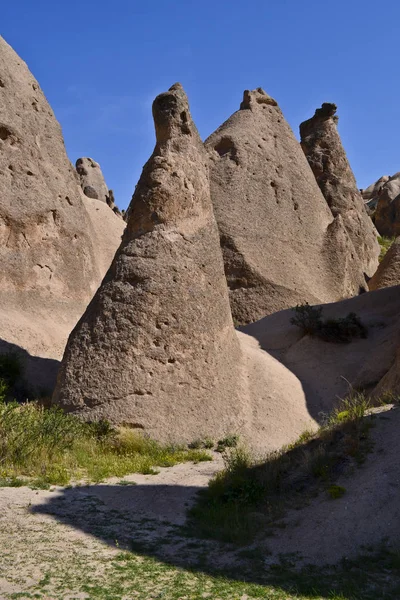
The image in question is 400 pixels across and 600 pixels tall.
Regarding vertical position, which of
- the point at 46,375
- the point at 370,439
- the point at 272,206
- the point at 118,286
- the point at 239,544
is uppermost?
the point at 272,206

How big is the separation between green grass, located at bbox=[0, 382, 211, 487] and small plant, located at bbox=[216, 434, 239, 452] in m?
0.39

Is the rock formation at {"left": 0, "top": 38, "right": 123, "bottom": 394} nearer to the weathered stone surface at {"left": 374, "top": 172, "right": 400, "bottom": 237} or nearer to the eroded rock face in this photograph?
the eroded rock face

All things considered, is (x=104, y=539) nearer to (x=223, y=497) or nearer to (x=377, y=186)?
(x=223, y=497)

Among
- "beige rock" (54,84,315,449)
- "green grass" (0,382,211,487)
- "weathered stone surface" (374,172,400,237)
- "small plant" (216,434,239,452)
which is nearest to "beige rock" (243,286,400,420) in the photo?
"beige rock" (54,84,315,449)

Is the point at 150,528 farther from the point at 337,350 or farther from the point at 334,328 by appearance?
the point at 334,328

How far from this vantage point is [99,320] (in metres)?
9.91

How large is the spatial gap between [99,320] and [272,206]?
1057 cm

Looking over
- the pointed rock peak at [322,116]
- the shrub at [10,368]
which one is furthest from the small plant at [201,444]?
the pointed rock peak at [322,116]

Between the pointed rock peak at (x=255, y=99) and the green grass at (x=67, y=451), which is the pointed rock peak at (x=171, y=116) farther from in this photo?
the pointed rock peak at (x=255, y=99)

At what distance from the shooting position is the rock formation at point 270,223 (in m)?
17.8

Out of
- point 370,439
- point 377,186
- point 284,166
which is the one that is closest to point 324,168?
point 284,166

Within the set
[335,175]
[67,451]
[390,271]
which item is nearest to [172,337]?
[67,451]

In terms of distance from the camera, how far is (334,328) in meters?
13.7

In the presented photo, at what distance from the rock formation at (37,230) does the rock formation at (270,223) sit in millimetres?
3949
